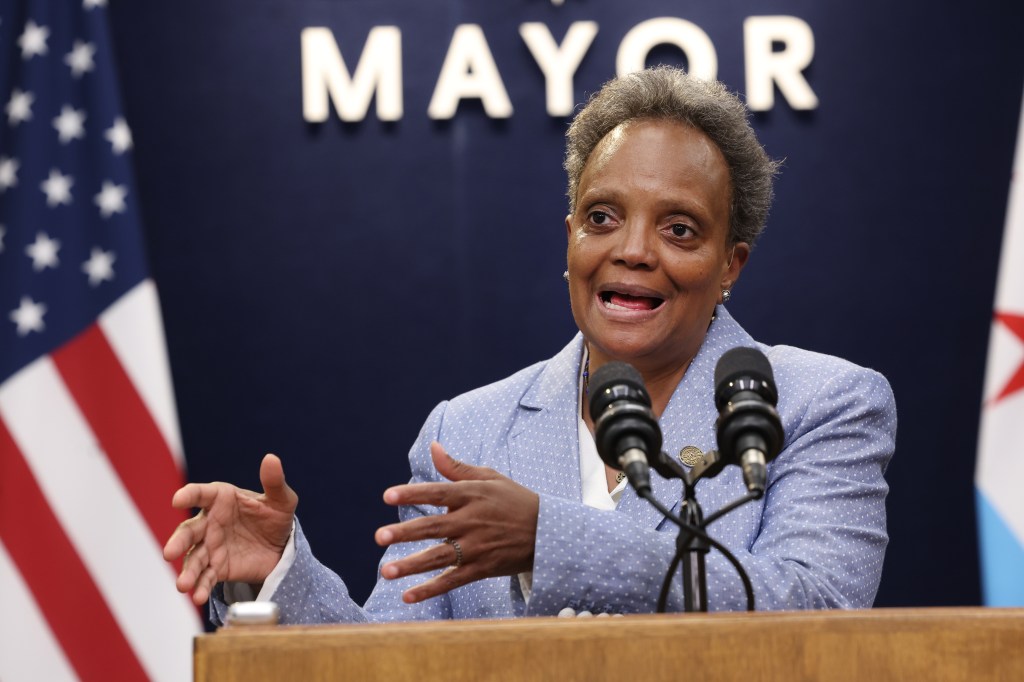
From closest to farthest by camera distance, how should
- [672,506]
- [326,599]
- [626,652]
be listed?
[626,652] < [326,599] < [672,506]

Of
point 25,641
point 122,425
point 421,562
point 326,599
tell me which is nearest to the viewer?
point 421,562

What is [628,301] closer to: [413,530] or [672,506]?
[672,506]

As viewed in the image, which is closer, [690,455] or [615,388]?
[615,388]

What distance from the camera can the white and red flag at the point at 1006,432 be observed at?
133 inches

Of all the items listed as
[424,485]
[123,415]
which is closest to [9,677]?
[123,415]

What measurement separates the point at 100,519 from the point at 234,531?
1.85 meters

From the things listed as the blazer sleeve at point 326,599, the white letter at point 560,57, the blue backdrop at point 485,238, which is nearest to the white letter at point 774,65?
the blue backdrop at point 485,238

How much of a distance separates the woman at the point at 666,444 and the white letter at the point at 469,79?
136cm

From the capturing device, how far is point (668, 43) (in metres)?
3.55

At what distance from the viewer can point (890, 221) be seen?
3.55 m

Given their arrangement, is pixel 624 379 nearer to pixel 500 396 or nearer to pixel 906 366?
pixel 500 396

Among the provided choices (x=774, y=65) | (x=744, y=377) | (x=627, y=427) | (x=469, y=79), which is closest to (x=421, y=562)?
(x=627, y=427)

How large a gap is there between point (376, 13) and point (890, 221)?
1507 millimetres

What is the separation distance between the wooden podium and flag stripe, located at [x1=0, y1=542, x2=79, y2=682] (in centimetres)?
243
